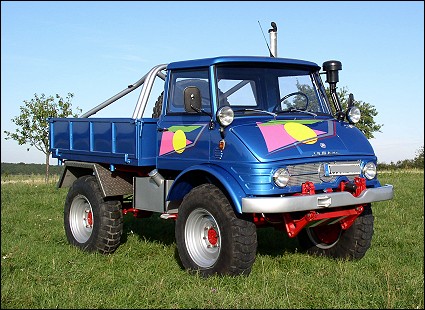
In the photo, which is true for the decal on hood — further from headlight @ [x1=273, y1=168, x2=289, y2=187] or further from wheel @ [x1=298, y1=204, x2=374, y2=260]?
wheel @ [x1=298, y1=204, x2=374, y2=260]

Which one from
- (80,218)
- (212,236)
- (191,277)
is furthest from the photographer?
(80,218)

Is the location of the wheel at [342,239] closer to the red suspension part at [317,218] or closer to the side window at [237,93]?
the red suspension part at [317,218]

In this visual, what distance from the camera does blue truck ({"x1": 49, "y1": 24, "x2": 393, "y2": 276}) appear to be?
6.38 metres

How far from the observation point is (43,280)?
6484 mm

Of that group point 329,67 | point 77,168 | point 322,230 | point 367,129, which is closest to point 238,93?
point 329,67

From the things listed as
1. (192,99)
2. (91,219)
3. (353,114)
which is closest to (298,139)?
(353,114)

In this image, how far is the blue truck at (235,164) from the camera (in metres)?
6.38

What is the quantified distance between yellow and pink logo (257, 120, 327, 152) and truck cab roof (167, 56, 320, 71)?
95 cm

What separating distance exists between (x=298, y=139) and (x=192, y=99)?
134cm

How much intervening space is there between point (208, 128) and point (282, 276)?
1.88 m

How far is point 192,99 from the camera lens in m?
6.99

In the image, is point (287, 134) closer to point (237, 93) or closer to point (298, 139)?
point (298, 139)

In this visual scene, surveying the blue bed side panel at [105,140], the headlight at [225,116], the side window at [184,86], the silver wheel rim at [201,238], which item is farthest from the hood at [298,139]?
the blue bed side panel at [105,140]

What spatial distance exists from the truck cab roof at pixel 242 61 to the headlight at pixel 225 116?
88cm
